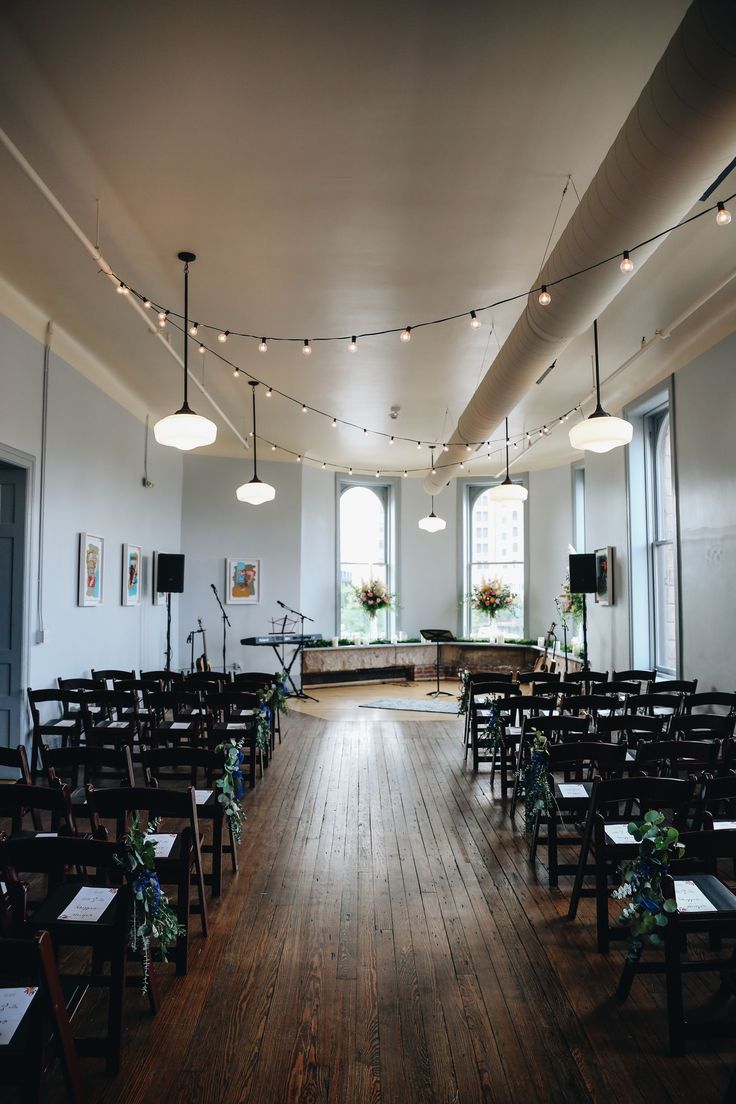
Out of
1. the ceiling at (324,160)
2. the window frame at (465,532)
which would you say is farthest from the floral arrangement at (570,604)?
the ceiling at (324,160)

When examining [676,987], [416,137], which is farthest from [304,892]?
[416,137]

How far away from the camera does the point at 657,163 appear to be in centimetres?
284

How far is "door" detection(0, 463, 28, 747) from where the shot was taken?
6.31 meters

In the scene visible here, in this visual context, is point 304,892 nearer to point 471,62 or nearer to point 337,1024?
point 337,1024

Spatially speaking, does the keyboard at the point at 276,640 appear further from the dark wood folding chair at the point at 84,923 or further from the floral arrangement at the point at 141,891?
the dark wood folding chair at the point at 84,923

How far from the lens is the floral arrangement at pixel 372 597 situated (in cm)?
1388

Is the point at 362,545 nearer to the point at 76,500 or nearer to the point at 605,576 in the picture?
the point at 605,576

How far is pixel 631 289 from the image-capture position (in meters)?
5.93

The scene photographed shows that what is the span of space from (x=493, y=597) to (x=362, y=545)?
297cm

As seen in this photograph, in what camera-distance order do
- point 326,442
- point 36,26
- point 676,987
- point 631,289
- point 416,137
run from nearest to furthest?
point 676,987
point 36,26
point 416,137
point 631,289
point 326,442

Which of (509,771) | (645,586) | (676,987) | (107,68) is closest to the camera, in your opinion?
(676,987)

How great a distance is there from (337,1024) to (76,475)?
6.38m

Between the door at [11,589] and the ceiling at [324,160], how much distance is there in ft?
5.81

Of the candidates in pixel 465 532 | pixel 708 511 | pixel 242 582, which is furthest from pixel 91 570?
pixel 465 532
